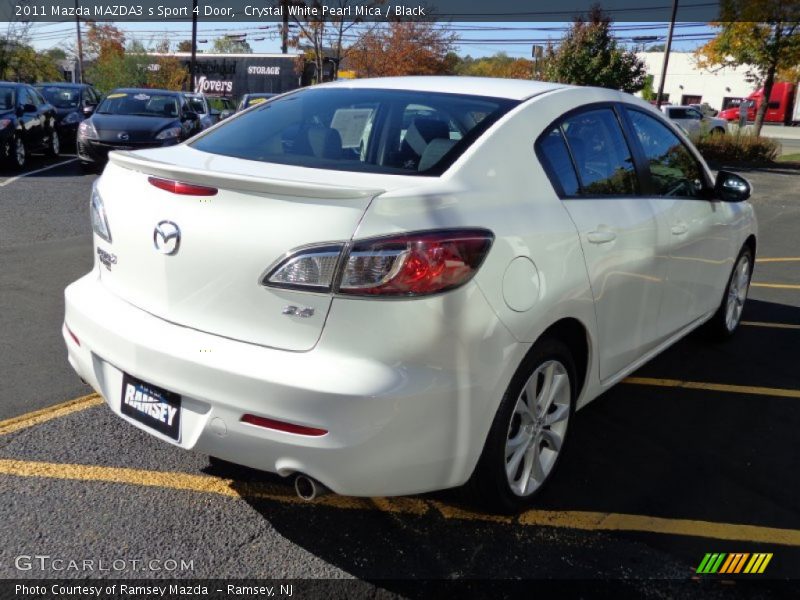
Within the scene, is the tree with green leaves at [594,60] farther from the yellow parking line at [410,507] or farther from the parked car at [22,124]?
the yellow parking line at [410,507]

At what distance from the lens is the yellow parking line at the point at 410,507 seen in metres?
2.99

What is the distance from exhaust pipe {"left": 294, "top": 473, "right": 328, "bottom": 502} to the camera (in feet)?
8.02

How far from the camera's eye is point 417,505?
3.09 metres

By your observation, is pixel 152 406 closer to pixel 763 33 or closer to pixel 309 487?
pixel 309 487

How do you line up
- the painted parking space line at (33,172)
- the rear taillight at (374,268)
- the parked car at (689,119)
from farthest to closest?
the parked car at (689,119), the painted parking space line at (33,172), the rear taillight at (374,268)

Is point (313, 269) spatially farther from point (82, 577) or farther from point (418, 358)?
point (82, 577)

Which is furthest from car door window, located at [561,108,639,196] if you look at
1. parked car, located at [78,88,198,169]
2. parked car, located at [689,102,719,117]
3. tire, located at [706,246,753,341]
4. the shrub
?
parked car, located at [689,102,719,117]

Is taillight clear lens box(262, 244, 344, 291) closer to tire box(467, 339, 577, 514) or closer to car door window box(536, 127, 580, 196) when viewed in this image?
tire box(467, 339, 577, 514)

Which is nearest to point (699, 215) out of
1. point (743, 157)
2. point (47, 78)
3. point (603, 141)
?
point (603, 141)

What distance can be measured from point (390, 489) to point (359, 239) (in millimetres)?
837

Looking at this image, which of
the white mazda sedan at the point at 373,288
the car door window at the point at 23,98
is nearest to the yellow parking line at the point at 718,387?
the white mazda sedan at the point at 373,288

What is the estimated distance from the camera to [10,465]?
10.6ft

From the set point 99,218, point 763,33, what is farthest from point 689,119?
point 99,218

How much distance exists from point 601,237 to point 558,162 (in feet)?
1.23
